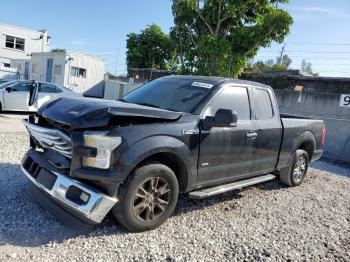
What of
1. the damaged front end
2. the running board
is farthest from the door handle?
the damaged front end

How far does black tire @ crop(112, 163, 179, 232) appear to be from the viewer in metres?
4.06

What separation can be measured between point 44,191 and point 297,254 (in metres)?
2.95

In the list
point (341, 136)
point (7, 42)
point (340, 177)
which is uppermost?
point (7, 42)

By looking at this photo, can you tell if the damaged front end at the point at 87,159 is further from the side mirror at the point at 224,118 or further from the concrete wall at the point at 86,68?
the concrete wall at the point at 86,68

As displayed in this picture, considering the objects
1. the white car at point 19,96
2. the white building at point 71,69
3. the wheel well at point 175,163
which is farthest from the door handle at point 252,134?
the white building at point 71,69

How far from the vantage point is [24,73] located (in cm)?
3422

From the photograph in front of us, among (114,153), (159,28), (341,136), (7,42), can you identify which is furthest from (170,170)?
(7,42)

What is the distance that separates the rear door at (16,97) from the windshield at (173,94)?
9.51 meters

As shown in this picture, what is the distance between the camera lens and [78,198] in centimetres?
392

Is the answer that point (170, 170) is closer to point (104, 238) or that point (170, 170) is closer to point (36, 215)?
point (104, 238)

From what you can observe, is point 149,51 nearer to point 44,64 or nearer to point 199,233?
point 44,64

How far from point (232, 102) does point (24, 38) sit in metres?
41.5

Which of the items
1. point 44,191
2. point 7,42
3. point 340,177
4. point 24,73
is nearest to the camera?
point 44,191

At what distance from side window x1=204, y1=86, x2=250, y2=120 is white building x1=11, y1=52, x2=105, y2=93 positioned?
2301 centimetres
